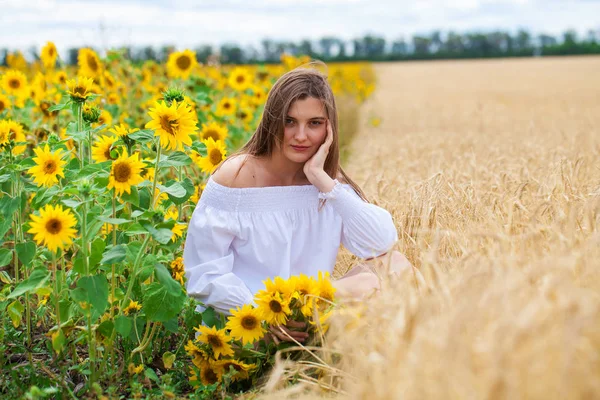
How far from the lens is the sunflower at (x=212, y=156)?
9.85ft

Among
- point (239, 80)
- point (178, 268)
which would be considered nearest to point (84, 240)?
point (178, 268)

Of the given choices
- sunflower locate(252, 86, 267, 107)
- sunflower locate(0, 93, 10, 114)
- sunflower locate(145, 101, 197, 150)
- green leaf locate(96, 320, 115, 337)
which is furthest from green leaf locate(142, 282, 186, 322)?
sunflower locate(252, 86, 267, 107)

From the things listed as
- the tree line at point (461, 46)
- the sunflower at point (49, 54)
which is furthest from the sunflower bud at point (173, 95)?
the tree line at point (461, 46)

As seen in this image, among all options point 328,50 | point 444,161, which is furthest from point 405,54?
point 444,161

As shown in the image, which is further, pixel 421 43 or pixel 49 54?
pixel 421 43

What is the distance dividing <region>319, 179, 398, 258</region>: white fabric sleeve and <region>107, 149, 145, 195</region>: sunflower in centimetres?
98

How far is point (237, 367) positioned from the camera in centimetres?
239

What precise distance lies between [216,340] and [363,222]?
842 millimetres

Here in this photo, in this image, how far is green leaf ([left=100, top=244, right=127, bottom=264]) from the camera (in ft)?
7.06

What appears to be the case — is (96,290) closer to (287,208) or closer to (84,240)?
(84,240)

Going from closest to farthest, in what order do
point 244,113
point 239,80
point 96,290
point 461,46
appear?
point 96,290
point 244,113
point 239,80
point 461,46

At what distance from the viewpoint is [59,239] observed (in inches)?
80.9

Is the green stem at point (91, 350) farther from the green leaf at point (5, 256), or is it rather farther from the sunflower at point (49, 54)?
the sunflower at point (49, 54)

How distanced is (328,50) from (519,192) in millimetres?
72132
